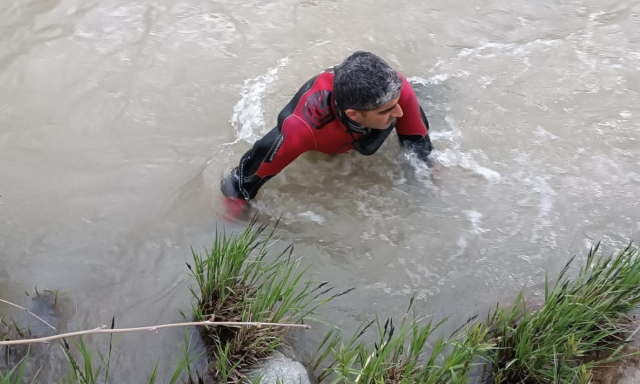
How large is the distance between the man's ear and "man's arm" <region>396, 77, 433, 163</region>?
0.35m

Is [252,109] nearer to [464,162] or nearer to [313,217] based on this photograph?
[313,217]

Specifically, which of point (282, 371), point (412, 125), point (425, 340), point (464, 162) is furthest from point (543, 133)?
point (282, 371)

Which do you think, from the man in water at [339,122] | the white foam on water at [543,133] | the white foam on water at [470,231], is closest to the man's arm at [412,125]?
the man in water at [339,122]

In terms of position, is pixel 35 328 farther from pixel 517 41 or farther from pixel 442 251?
pixel 517 41

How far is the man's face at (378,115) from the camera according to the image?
2.62m

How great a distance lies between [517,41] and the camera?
4.28 metres

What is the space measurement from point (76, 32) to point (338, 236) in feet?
9.32

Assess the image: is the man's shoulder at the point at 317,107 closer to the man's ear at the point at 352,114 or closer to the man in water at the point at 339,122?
the man in water at the point at 339,122

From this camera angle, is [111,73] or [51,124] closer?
[51,124]

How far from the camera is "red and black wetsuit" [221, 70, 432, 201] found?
2.82 metres

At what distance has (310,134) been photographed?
2861 millimetres

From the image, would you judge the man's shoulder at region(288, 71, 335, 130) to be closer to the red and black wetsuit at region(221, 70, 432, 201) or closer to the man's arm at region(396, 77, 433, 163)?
the red and black wetsuit at region(221, 70, 432, 201)

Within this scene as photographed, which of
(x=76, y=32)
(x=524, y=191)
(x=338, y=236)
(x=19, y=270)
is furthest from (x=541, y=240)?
(x=76, y=32)

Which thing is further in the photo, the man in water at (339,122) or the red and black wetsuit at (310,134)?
the red and black wetsuit at (310,134)
